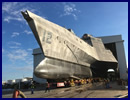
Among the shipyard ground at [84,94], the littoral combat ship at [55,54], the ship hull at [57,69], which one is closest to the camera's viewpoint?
the shipyard ground at [84,94]

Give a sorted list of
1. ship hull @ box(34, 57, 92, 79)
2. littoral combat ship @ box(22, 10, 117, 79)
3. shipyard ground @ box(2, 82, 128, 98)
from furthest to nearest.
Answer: littoral combat ship @ box(22, 10, 117, 79) → ship hull @ box(34, 57, 92, 79) → shipyard ground @ box(2, 82, 128, 98)

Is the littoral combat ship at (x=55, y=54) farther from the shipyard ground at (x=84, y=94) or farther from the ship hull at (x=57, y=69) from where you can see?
the shipyard ground at (x=84, y=94)

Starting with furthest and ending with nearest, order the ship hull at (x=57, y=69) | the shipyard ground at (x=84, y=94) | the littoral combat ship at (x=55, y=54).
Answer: the littoral combat ship at (x=55, y=54), the ship hull at (x=57, y=69), the shipyard ground at (x=84, y=94)

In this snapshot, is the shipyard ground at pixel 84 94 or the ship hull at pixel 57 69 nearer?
the shipyard ground at pixel 84 94

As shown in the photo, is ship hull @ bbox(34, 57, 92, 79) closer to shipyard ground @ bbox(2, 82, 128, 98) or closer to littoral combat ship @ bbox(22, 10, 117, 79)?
littoral combat ship @ bbox(22, 10, 117, 79)

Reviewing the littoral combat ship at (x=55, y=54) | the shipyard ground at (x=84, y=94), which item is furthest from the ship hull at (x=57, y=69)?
the shipyard ground at (x=84, y=94)

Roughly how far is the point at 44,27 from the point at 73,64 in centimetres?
668

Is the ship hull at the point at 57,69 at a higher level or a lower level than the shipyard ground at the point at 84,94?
higher

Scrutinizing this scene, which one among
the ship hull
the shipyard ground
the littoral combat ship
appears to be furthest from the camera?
the littoral combat ship

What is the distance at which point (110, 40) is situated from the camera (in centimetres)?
4075

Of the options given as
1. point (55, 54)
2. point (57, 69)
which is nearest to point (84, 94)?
point (57, 69)

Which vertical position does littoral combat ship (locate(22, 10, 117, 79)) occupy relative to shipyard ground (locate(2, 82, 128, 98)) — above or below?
above

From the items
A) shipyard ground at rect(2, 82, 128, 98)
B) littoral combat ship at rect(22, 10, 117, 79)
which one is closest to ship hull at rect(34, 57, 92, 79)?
littoral combat ship at rect(22, 10, 117, 79)

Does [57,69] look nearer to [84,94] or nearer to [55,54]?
[55,54]
